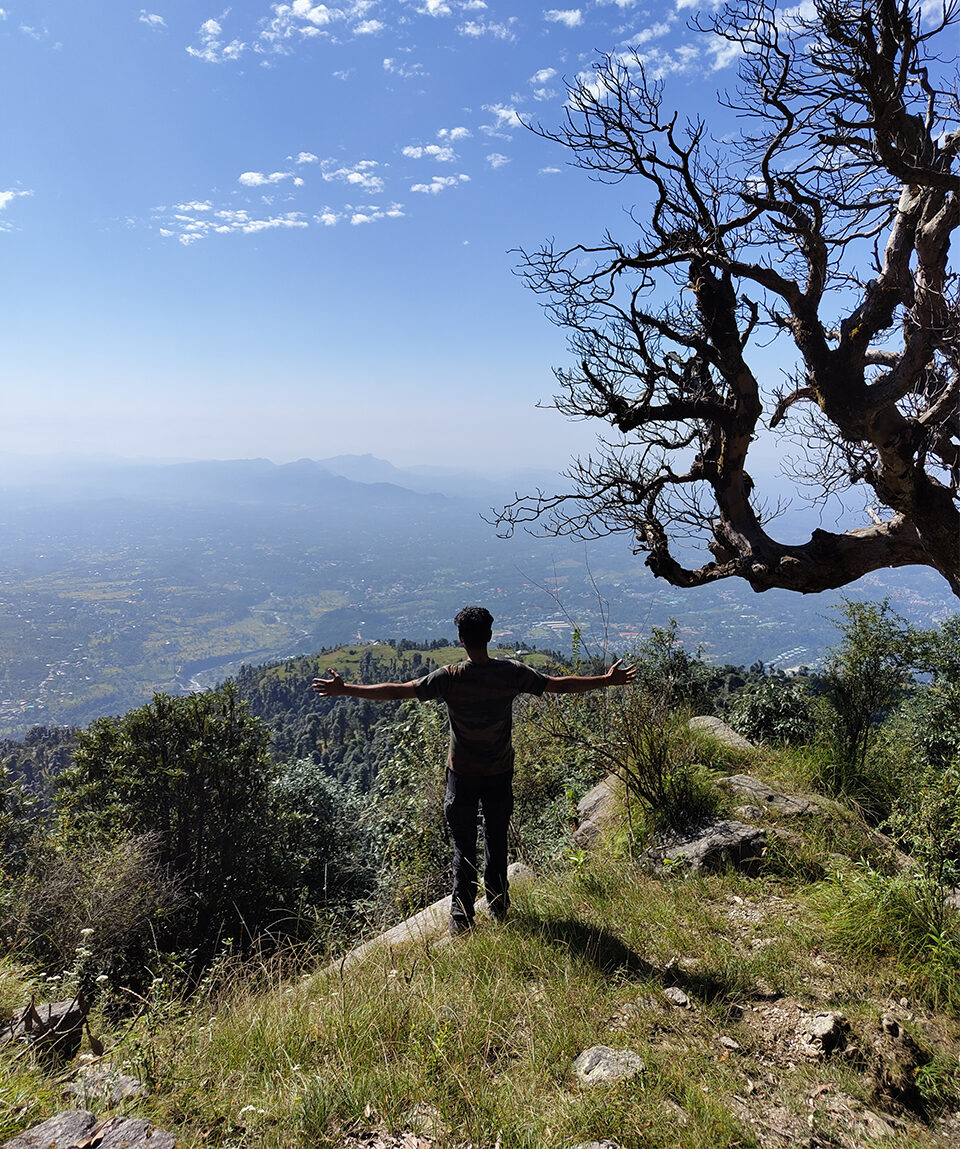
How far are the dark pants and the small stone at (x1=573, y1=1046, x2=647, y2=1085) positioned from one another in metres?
1.44

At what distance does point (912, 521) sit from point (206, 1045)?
691cm

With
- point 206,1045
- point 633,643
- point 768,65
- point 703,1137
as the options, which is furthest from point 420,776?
point 768,65

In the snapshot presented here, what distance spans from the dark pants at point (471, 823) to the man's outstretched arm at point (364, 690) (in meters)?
0.73

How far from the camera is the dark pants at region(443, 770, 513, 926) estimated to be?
3939 mm

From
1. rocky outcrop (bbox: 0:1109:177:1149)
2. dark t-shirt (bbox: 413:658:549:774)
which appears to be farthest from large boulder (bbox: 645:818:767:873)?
rocky outcrop (bbox: 0:1109:177:1149)

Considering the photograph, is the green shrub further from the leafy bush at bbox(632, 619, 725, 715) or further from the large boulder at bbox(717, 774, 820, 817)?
the leafy bush at bbox(632, 619, 725, 715)

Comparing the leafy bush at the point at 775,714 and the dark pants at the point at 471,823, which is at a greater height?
the dark pants at the point at 471,823

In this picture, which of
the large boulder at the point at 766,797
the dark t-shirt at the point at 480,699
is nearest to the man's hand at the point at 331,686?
the dark t-shirt at the point at 480,699

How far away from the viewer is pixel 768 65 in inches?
208

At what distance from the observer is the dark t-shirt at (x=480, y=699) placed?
12.5 feet

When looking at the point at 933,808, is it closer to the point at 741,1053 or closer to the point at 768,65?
the point at 741,1053

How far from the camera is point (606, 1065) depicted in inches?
99.9

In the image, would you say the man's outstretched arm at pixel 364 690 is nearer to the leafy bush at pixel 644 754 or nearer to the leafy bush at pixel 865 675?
the leafy bush at pixel 644 754

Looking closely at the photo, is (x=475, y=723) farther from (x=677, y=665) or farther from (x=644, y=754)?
(x=677, y=665)
